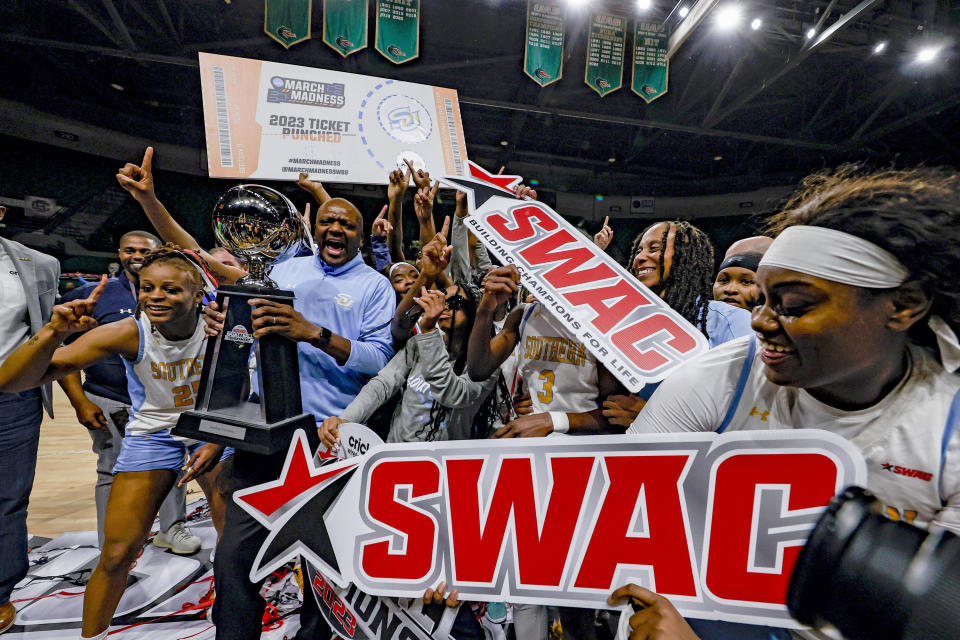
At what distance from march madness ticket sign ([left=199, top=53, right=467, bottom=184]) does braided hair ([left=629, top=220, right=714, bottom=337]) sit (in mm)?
1178

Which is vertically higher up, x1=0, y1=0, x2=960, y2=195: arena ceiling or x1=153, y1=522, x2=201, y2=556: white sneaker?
x1=0, y1=0, x2=960, y2=195: arena ceiling

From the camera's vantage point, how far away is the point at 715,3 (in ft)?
13.6

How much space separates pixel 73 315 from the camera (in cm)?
130

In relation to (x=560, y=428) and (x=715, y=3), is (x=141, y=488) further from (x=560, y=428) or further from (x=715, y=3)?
(x=715, y=3)

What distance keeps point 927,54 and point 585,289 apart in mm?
6915

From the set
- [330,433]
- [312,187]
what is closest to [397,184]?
[312,187]

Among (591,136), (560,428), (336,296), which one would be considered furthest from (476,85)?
(560,428)

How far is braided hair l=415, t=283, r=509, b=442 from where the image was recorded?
5.66ft

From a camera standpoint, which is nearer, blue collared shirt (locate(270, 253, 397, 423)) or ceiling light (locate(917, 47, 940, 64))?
blue collared shirt (locate(270, 253, 397, 423))

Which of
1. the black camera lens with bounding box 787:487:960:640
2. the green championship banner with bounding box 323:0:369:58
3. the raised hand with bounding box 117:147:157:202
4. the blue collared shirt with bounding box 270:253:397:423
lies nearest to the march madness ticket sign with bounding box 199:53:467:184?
the raised hand with bounding box 117:147:157:202

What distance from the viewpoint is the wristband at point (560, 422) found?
1.30 meters

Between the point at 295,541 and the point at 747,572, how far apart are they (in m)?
1.07

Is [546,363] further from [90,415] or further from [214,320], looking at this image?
[90,415]

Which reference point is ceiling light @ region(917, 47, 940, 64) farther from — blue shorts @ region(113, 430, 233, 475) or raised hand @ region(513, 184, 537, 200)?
blue shorts @ region(113, 430, 233, 475)
